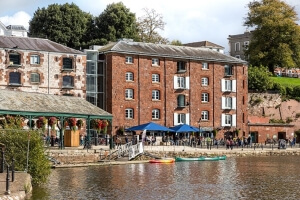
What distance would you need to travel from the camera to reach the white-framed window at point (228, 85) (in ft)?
286

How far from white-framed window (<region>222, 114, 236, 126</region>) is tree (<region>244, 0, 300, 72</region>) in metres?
20.0

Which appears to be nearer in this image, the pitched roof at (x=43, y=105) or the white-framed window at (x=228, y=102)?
the pitched roof at (x=43, y=105)

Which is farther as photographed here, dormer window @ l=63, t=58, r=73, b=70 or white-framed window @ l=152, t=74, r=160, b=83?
white-framed window @ l=152, t=74, r=160, b=83

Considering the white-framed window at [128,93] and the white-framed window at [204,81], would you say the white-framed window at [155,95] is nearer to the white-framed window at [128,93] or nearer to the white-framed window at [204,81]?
the white-framed window at [128,93]

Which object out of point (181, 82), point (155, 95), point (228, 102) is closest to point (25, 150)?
point (155, 95)

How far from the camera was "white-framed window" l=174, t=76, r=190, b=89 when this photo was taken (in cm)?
8294

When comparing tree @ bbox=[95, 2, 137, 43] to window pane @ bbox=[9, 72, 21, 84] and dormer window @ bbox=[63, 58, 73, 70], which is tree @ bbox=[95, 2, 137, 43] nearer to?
dormer window @ bbox=[63, 58, 73, 70]

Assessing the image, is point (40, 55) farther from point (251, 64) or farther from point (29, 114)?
point (251, 64)

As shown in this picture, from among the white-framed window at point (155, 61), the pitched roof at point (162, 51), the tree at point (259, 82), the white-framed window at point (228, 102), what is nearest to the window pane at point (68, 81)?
the pitched roof at point (162, 51)

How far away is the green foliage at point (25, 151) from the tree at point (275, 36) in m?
72.5

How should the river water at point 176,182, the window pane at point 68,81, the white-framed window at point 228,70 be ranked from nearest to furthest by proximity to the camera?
the river water at point 176,182 → the window pane at point 68,81 → the white-framed window at point 228,70

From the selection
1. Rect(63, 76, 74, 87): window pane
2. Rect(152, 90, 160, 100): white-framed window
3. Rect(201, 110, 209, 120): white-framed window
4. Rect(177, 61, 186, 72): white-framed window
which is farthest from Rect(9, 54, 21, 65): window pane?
Rect(201, 110, 209, 120): white-framed window

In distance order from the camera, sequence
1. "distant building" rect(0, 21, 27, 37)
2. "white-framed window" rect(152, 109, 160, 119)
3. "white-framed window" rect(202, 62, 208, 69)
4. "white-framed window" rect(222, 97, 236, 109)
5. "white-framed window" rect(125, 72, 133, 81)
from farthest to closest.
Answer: "distant building" rect(0, 21, 27, 37) → "white-framed window" rect(222, 97, 236, 109) → "white-framed window" rect(202, 62, 208, 69) → "white-framed window" rect(152, 109, 160, 119) → "white-framed window" rect(125, 72, 133, 81)

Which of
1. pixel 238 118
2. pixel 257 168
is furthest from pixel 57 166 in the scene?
pixel 238 118
